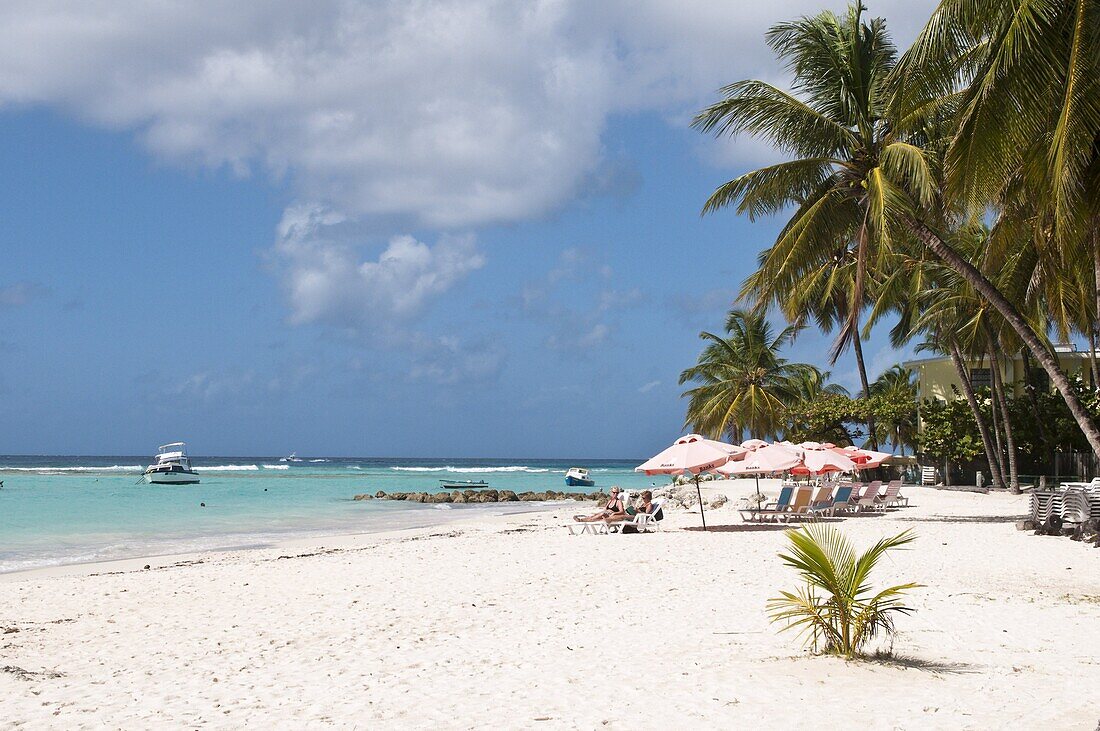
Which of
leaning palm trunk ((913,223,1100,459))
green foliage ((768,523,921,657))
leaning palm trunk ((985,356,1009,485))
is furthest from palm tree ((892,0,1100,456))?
leaning palm trunk ((985,356,1009,485))

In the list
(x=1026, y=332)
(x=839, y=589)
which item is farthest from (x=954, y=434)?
(x=839, y=589)

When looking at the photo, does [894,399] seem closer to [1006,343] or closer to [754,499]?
[1006,343]

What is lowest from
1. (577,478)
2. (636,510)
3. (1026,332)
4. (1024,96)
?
(577,478)

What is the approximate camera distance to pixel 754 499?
23641 mm

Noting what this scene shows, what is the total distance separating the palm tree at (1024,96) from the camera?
8.54 m

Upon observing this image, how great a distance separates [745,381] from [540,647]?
34464mm

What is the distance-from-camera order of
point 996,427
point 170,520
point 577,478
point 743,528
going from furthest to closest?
point 577,478
point 996,427
point 170,520
point 743,528

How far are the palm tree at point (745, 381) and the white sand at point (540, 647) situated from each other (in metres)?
26.3

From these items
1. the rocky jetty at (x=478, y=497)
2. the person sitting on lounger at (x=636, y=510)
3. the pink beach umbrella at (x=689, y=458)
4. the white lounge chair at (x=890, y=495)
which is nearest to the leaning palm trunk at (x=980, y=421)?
the white lounge chair at (x=890, y=495)

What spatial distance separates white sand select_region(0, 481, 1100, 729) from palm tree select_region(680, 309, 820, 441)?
26.3m

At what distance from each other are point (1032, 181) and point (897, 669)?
638 centimetres

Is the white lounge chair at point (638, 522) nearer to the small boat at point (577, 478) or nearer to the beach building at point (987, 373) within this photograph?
the beach building at point (987, 373)

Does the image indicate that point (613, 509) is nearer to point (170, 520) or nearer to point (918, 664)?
point (918, 664)

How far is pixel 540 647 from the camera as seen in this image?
706cm
